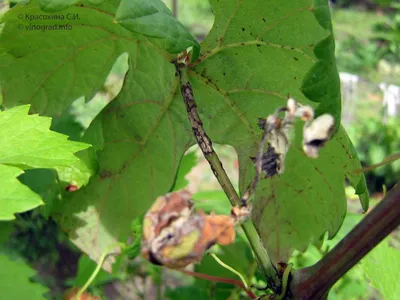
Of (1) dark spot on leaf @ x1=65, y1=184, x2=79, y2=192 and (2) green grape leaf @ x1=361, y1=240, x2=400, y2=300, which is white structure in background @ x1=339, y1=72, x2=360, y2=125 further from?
(1) dark spot on leaf @ x1=65, y1=184, x2=79, y2=192

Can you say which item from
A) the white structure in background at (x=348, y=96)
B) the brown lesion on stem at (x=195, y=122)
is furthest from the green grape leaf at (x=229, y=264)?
the white structure in background at (x=348, y=96)

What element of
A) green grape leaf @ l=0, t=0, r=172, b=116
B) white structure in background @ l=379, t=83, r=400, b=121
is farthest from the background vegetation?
green grape leaf @ l=0, t=0, r=172, b=116

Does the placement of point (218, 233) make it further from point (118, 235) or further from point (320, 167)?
point (118, 235)

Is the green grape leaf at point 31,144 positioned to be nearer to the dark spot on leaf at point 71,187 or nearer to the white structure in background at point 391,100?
the dark spot on leaf at point 71,187

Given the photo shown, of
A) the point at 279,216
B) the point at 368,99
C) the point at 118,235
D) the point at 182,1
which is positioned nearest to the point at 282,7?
the point at 279,216

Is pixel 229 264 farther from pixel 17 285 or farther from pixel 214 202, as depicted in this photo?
pixel 17 285
